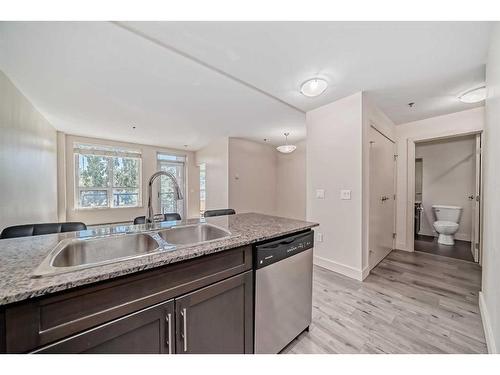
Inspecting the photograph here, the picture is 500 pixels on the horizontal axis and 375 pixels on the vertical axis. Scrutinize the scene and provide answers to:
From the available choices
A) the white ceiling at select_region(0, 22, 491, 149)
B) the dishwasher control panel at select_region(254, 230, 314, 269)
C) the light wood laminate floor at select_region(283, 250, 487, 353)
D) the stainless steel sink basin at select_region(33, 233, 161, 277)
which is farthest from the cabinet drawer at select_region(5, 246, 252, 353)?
the white ceiling at select_region(0, 22, 491, 149)

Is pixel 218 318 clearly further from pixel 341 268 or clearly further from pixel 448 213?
pixel 448 213

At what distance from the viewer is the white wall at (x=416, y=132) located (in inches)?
115

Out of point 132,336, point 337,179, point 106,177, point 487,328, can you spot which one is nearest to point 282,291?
→ point 132,336

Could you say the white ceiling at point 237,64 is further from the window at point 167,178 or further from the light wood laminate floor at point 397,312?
the window at point 167,178

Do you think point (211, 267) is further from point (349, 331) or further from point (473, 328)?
point (473, 328)

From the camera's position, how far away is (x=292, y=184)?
19.3 feet

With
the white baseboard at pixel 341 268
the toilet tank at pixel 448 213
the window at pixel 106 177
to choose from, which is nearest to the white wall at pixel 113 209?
the window at pixel 106 177

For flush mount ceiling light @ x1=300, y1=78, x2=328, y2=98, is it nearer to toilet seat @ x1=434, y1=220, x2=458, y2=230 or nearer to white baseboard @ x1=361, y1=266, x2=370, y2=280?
white baseboard @ x1=361, y1=266, x2=370, y2=280

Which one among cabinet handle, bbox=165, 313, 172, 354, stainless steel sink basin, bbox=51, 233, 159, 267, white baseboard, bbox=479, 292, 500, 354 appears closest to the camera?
cabinet handle, bbox=165, 313, 172, 354

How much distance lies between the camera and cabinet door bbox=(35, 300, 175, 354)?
66 cm

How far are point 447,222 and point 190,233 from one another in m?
4.94

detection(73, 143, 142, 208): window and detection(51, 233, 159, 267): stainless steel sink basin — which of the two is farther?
detection(73, 143, 142, 208): window

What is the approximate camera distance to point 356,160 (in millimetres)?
2494
